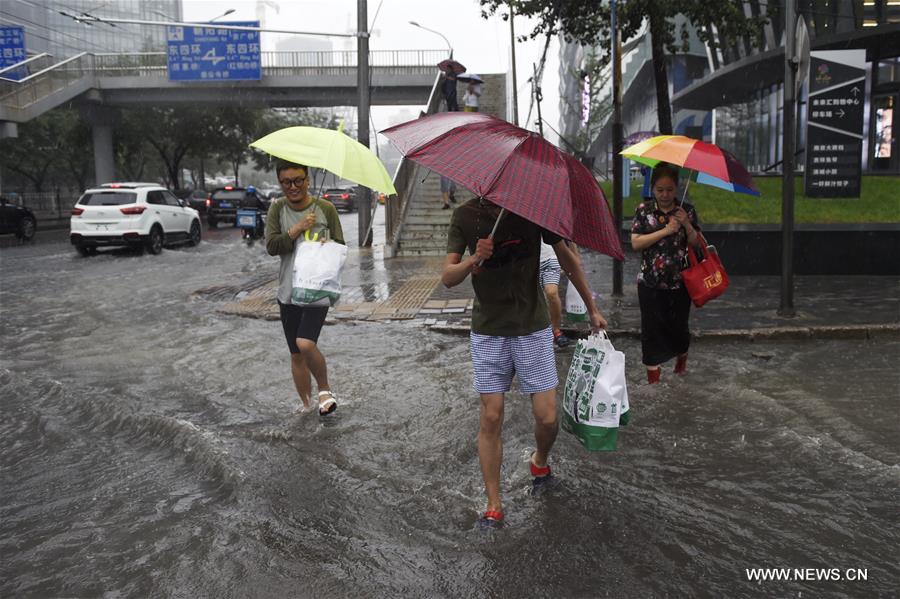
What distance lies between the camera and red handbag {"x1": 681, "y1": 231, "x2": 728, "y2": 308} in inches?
229

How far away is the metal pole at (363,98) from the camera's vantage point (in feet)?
57.5

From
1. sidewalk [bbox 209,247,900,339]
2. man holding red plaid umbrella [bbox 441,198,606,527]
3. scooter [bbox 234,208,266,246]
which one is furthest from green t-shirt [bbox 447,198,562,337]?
scooter [bbox 234,208,266,246]

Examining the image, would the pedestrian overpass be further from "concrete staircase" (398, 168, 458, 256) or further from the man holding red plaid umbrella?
the man holding red plaid umbrella

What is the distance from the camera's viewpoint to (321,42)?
6511 inches

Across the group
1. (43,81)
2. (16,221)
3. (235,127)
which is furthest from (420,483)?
(235,127)

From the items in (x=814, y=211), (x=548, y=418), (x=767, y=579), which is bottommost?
(x=767, y=579)

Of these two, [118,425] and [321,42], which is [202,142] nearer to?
[118,425]

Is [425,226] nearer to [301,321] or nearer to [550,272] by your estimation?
[550,272]

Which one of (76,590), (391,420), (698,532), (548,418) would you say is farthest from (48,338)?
(698,532)

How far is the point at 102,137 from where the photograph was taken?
3838cm

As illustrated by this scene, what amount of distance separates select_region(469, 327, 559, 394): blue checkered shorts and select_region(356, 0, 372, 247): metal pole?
14.3m

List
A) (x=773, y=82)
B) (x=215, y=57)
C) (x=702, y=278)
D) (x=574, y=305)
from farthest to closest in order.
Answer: (x=215, y=57) → (x=773, y=82) → (x=574, y=305) → (x=702, y=278)

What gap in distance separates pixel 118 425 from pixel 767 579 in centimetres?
440

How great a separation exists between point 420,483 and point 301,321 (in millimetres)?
1617
